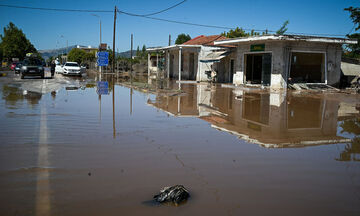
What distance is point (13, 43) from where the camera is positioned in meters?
70.8

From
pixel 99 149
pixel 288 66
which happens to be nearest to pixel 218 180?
pixel 99 149

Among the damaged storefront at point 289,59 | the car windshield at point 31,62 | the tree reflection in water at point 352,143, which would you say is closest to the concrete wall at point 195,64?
the damaged storefront at point 289,59

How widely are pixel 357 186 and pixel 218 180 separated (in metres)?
2.17

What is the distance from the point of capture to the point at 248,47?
88.8ft

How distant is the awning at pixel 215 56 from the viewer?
29.3 metres

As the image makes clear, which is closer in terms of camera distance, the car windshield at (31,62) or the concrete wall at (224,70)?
the car windshield at (31,62)

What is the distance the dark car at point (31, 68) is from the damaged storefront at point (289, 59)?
17912 millimetres

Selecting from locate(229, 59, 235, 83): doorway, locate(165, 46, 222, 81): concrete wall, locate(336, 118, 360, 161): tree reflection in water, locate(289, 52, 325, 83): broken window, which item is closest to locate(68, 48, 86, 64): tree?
locate(165, 46, 222, 81): concrete wall

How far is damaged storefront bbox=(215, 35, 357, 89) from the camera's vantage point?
23984 mm

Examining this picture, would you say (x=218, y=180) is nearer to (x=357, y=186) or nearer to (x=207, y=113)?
(x=357, y=186)

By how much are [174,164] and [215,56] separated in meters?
25.5

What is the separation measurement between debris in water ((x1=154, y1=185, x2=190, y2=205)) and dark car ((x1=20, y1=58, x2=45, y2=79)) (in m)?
29.4

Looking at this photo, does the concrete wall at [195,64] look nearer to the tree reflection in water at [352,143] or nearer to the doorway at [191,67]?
the doorway at [191,67]

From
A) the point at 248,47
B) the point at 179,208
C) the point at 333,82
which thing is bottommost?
the point at 179,208
